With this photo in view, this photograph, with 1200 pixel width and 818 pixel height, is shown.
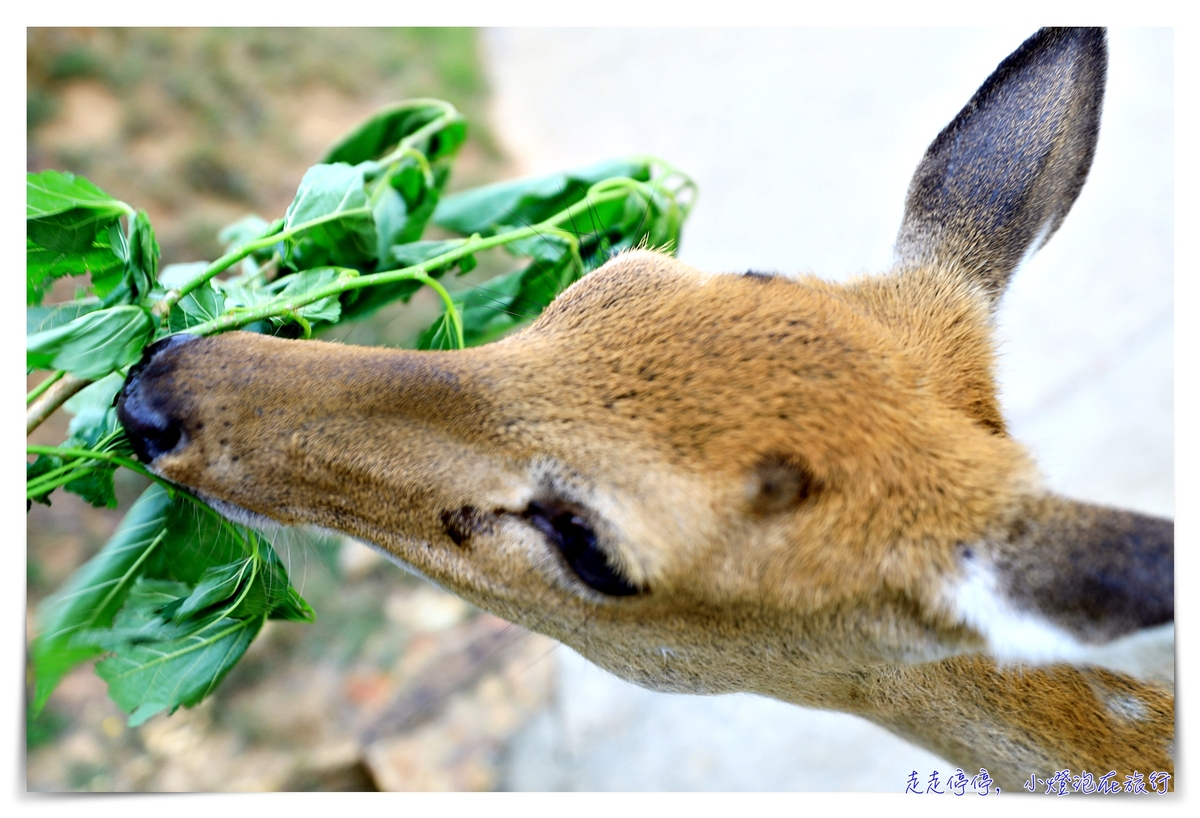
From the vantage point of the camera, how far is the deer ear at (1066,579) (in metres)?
1.34

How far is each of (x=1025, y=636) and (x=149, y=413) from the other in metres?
1.54

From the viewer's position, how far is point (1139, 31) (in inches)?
92.5

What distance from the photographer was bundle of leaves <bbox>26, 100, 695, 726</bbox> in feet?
5.19

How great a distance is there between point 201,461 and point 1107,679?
193 cm

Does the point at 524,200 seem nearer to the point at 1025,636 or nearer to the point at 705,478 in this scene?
the point at 705,478

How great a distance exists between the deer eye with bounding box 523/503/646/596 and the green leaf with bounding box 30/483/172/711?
74 centimetres

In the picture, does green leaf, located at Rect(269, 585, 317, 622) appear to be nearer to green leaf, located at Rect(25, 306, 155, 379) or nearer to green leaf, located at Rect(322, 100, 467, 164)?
green leaf, located at Rect(25, 306, 155, 379)

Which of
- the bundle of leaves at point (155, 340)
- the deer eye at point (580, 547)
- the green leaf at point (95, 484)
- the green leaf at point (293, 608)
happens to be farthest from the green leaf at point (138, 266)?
the deer eye at point (580, 547)

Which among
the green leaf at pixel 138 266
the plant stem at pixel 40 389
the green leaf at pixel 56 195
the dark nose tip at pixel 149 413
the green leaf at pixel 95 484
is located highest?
the green leaf at pixel 56 195

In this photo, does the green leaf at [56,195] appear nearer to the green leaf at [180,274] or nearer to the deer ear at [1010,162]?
the green leaf at [180,274]

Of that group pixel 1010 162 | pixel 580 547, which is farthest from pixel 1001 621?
pixel 1010 162

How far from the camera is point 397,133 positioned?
2.51m

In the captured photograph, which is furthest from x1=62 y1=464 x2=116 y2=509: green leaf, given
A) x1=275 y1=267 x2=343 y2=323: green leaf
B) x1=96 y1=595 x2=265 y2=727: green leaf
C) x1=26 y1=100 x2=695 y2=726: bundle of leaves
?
x1=275 y1=267 x2=343 y2=323: green leaf

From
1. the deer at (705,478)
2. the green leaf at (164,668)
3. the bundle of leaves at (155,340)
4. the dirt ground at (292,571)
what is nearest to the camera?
the deer at (705,478)
